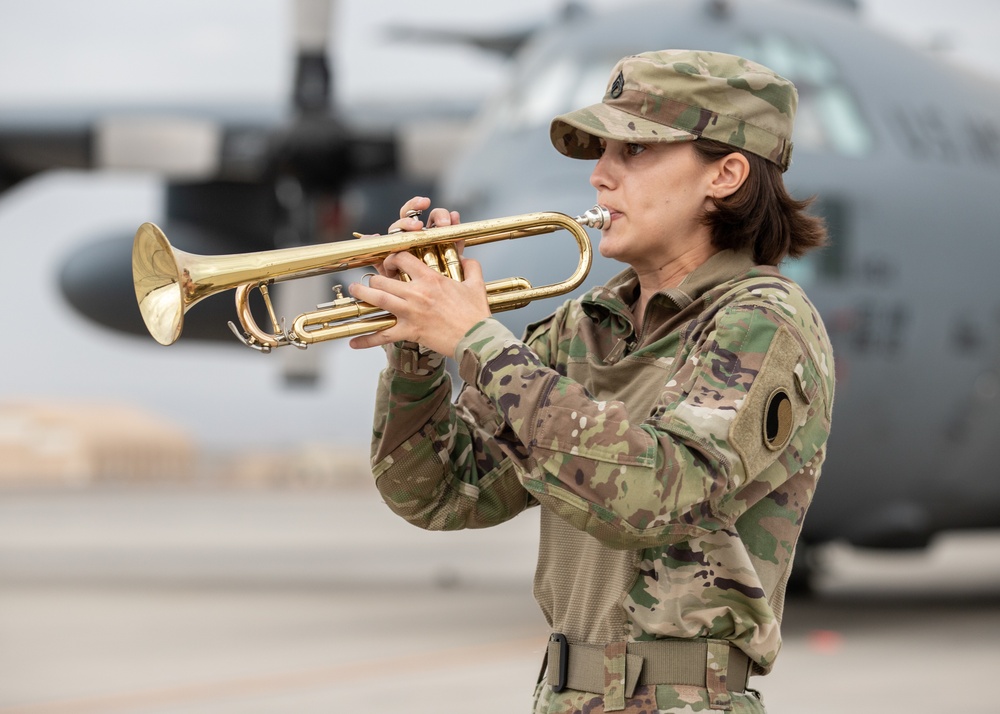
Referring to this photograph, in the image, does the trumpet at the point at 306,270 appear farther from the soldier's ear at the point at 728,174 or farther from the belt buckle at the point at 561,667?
the belt buckle at the point at 561,667

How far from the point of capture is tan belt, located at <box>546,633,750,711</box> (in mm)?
2191

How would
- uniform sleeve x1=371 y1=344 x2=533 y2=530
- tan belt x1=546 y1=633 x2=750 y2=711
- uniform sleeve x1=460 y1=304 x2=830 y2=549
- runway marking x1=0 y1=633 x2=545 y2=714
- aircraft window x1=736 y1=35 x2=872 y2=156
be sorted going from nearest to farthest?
uniform sleeve x1=460 y1=304 x2=830 y2=549 → tan belt x1=546 y1=633 x2=750 y2=711 → uniform sleeve x1=371 y1=344 x2=533 y2=530 → runway marking x1=0 y1=633 x2=545 y2=714 → aircraft window x1=736 y1=35 x2=872 y2=156

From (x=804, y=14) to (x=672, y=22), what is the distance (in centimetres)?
97

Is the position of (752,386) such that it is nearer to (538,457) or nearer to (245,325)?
(538,457)

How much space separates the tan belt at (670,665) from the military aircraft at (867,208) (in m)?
5.04

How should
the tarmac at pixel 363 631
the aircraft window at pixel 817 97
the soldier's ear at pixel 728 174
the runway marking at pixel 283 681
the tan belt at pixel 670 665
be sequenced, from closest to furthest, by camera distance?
1. the tan belt at pixel 670 665
2. the soldier's ear at pixel 728 174
3. the runway marking at pixel 283 681
4. the tarmac at pixel 363 631
5. the aircraft window at pixel 817 97

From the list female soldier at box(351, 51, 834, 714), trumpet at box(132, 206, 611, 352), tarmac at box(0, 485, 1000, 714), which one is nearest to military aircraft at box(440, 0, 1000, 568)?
tarmac at box(0, 485, 1000, 714)

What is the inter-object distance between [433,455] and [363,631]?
7.20 metres

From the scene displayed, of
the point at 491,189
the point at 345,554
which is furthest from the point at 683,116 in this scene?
the point at 345,554

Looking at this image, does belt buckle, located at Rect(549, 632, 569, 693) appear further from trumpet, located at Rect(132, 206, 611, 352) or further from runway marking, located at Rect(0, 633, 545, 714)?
runway marking, located at Rect(0, 633, 545, 714)

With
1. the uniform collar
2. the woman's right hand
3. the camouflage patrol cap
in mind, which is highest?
the camouflage patrol cap

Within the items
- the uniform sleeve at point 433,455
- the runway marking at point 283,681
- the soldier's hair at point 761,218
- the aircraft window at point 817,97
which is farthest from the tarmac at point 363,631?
the aircraft window at point 817,97

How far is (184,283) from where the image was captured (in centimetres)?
247

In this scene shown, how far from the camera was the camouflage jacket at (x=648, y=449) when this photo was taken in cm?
204
